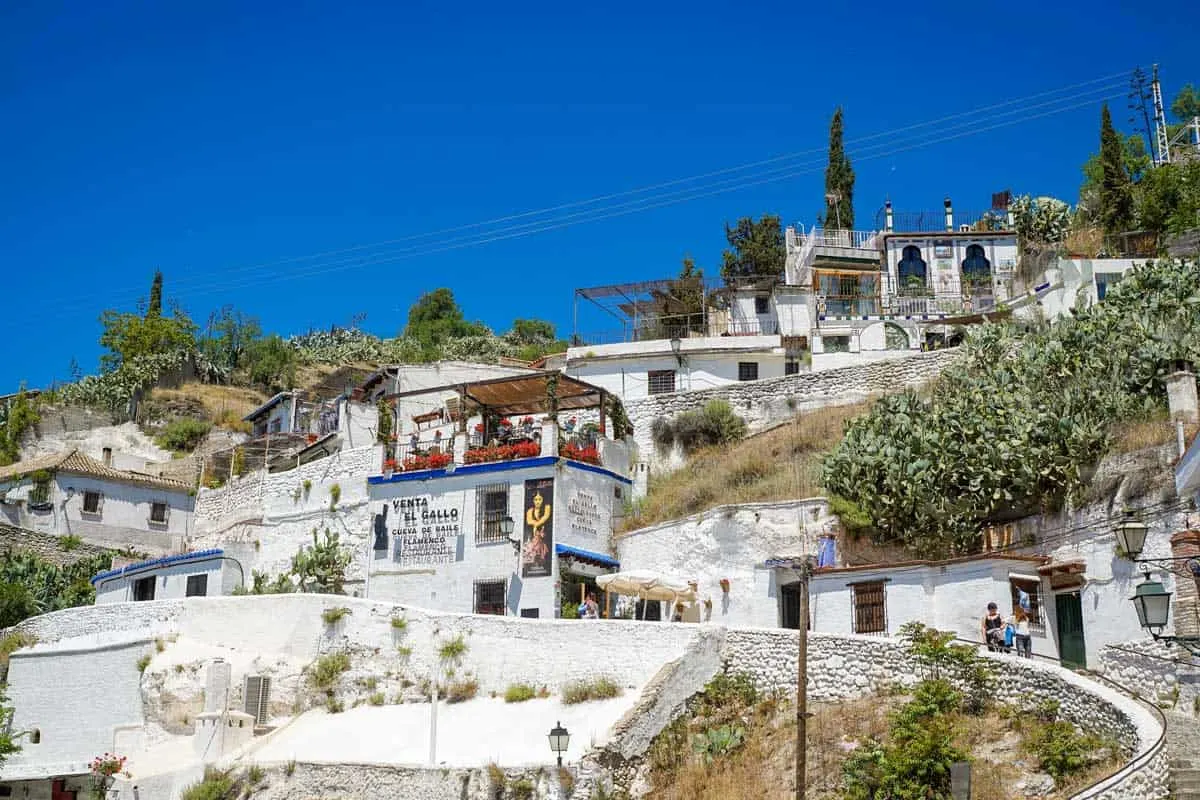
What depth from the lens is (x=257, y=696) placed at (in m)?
29.6

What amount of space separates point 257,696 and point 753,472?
1520 cm

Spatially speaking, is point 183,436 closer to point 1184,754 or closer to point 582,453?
point 582,453

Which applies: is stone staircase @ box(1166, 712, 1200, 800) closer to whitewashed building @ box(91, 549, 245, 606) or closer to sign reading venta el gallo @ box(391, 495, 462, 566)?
sign reading venta el gallo @ box(391, 495, 462, 566)

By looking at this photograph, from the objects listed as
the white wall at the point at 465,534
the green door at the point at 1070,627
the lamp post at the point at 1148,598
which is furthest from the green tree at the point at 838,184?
the lamp post at the point at 1148,598

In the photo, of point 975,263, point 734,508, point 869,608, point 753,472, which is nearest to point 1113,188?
point 975,263

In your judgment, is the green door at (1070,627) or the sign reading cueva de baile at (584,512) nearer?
the green door at (1070,627)

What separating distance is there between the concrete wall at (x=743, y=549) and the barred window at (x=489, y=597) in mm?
4196

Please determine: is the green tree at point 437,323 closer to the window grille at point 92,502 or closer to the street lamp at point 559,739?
the window grille at point 92,502

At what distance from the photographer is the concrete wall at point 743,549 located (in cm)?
3097

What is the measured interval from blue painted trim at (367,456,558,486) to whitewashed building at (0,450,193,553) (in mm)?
15440

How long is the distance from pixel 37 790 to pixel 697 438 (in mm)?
21583

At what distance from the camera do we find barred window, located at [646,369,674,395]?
46156 millimetres

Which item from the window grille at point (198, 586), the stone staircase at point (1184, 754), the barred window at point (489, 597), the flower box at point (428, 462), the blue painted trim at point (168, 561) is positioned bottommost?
the stone staircase at point (1184, 754)

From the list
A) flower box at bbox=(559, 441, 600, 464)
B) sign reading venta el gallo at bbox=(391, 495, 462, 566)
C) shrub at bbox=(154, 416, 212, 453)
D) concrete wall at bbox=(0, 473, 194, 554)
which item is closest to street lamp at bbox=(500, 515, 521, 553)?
sign reading venta el gallo at bbox=(391, 495, 462, 566)
